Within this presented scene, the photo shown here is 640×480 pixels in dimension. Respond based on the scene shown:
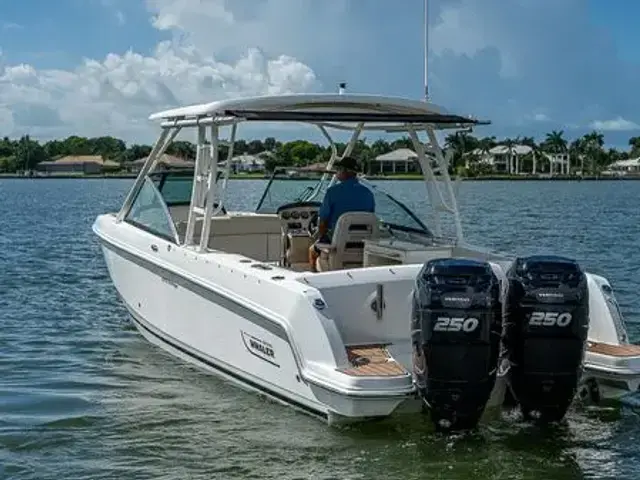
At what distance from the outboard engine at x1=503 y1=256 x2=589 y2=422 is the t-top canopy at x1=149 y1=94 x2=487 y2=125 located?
7.59ft

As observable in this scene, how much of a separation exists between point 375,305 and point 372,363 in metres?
0.68

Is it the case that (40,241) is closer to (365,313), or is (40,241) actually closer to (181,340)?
(181,340)

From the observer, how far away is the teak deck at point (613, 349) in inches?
303

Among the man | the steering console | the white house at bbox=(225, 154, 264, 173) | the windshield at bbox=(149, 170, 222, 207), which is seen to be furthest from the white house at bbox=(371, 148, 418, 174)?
the white house at bbox=(225, 154, 264, 173)

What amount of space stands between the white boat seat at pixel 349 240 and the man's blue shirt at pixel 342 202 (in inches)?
13.3

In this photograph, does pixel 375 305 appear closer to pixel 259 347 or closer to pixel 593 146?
pixel 259 347

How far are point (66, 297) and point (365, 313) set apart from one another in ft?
29.2

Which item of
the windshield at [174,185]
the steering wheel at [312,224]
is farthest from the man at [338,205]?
the windshield at [174,185]

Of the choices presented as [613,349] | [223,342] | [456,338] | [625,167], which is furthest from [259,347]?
[625,167]

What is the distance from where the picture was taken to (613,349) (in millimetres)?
7820

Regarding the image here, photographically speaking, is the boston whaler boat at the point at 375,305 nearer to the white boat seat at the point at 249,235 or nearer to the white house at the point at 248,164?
the white boat seat at the point at 249,235

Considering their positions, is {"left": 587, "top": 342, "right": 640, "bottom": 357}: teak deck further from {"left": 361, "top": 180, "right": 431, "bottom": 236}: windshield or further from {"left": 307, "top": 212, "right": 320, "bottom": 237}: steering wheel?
{"left": 307, "top": 212, "right": 320, "bottom": 237}: steering wheel

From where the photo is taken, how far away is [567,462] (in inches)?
287

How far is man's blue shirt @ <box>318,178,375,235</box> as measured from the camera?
378 inches
